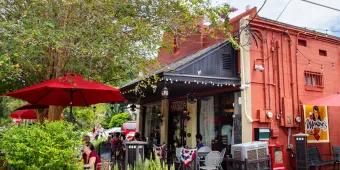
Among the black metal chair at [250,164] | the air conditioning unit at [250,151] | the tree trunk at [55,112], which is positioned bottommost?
the black metal chair at [250,164]

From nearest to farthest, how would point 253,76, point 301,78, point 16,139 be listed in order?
point 16,139
point 253,76
point 301,78

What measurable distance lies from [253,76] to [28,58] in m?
7.00

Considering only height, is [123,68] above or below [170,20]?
below

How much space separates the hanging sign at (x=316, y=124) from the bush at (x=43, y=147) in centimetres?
900

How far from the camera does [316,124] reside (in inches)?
509

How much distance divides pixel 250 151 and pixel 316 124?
3613 millimetres

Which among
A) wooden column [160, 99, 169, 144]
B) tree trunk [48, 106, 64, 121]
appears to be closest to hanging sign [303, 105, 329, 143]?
wooden column [160, 99, 169, 144]

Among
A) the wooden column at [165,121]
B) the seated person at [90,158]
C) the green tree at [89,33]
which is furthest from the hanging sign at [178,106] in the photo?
the seated person at [90,158]

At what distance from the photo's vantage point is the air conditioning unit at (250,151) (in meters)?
10.6

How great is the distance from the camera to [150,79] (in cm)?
999

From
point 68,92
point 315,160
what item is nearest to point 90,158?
point 68,92

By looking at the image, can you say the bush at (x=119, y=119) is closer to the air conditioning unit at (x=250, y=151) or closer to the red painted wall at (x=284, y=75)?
the red painted wall at (x=284, y=75)

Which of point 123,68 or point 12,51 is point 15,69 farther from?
point 123,68

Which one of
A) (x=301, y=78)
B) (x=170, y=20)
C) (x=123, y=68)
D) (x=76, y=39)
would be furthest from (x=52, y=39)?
(x=301, y=78)
